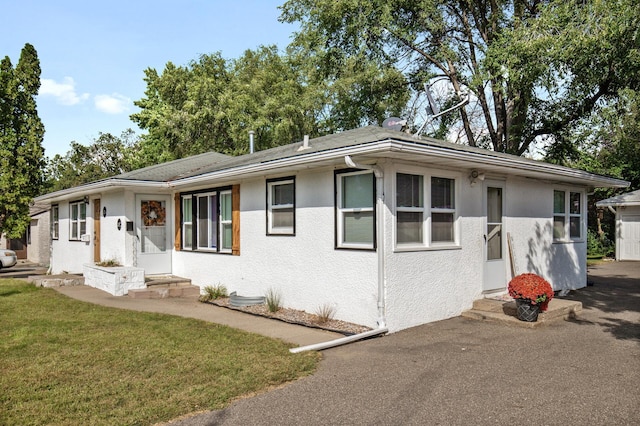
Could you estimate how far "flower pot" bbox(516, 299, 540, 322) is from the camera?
289 inches

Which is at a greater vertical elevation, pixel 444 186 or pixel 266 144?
pixel 266 144

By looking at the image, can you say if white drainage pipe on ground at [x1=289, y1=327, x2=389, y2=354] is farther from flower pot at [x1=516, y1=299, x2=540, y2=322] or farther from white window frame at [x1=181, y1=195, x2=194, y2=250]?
white window frame at [x1=181, y1=195, x2=194, y2=250]

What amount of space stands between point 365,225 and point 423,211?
103 cm

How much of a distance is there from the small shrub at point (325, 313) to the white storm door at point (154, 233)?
5.82m

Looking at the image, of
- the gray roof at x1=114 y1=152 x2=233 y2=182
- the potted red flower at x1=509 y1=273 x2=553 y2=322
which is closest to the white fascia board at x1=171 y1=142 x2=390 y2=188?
the gray roof at x1=114 y1=152 x2=233 y2=182

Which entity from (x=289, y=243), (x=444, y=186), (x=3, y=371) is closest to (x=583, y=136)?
(x=444, y=186)

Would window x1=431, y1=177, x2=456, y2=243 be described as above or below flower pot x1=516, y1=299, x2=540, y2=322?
above

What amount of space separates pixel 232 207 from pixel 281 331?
155 inches

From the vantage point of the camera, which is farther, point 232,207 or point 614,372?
point 232,207

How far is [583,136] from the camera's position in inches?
689

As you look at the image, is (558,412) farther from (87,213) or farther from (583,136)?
(583,136)

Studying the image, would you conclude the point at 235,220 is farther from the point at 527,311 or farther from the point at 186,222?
the point at 527,311

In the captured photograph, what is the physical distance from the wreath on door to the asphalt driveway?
762 centimetres

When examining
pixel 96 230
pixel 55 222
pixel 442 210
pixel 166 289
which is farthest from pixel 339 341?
pixel 55 222
